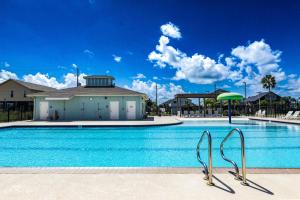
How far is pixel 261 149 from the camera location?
9.60 metres

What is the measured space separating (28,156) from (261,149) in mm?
9121

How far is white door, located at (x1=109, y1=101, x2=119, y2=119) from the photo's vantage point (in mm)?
24359

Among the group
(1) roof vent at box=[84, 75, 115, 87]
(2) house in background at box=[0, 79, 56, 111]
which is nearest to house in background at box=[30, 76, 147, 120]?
(1) roof vent at box=[84, 75, 115, 87]

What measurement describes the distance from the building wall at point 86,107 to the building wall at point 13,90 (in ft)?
79.5

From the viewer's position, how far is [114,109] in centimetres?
2438

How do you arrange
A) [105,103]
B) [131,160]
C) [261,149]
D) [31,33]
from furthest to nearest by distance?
[105,103]
[31,33]
[261,149]
[131,160]

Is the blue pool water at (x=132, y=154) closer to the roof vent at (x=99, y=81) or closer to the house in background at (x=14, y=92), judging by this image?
the roof vent at (x=99, y=81)

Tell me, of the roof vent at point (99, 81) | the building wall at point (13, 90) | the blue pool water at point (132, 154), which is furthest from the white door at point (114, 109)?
the building wall at point (13, 90)
